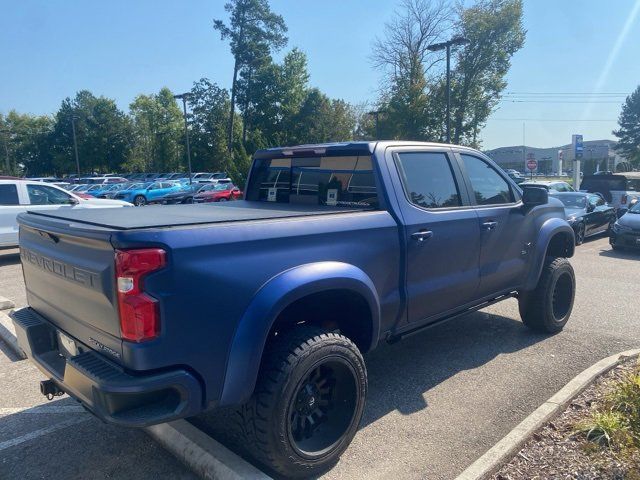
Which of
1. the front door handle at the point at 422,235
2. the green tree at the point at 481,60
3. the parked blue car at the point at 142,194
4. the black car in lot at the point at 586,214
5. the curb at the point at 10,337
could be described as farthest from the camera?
the green tree at the point at 481,60

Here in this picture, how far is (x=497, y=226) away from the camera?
4.44m

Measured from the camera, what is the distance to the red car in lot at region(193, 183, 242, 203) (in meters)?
29.5

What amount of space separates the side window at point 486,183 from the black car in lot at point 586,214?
8.95 metres

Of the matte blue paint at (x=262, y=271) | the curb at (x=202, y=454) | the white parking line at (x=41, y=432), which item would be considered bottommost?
the white parking line at (x=41, y=432)

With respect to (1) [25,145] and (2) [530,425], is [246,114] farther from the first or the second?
(2) [530,425]

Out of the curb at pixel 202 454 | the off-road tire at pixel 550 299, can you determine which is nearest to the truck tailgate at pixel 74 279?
the curb at pixel 202 454

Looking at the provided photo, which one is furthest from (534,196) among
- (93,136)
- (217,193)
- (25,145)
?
(25,145)

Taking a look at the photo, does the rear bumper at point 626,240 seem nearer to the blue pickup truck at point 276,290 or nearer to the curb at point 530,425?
the curb at point 530,425

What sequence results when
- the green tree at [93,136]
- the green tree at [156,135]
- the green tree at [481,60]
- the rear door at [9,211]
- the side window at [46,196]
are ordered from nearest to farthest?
the rear door at [9,211], the side window at [46,196], the green tree at [481,60], the green tree at [156,135], the green tree at [93,136]

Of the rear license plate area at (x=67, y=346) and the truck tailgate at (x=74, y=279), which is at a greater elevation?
the truck tailgate at (x=74, y=279)

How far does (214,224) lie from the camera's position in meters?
2.57

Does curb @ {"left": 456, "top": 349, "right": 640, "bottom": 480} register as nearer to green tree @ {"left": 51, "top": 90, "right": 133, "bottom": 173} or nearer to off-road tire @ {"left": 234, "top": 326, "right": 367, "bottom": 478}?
off-road tire @ {"left": 234, "top": 326, "right": 367, "bottom": 478}

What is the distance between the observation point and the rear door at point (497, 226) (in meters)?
4.35

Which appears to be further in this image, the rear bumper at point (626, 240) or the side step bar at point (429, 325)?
the rear bumper at point (626, 240)
